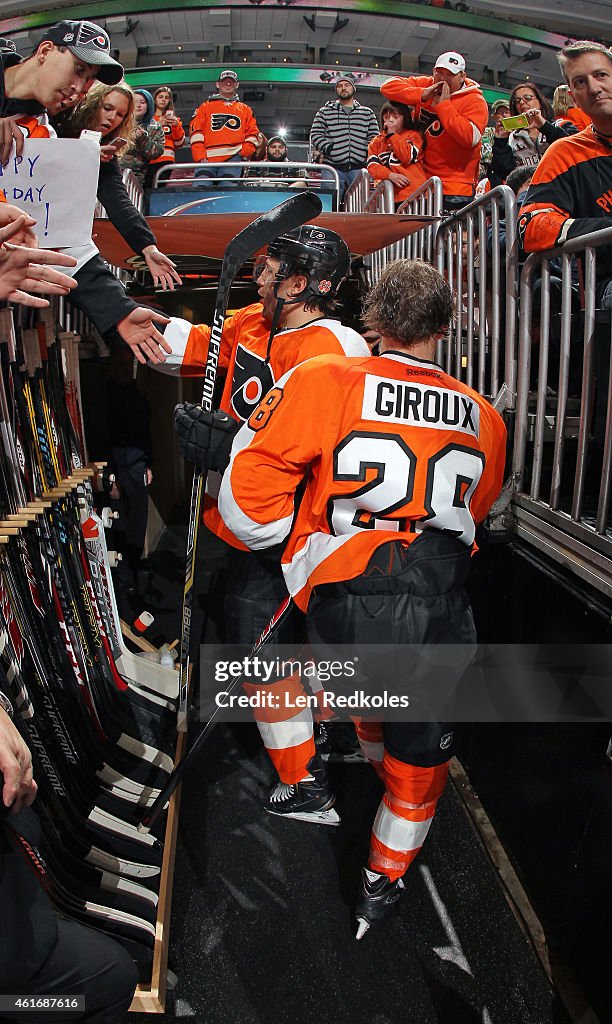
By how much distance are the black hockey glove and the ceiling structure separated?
14.8 meters

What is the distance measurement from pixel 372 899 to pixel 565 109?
4.21m

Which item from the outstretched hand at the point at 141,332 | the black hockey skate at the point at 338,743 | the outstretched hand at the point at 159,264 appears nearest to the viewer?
the outstretched hand at the point at 141,332

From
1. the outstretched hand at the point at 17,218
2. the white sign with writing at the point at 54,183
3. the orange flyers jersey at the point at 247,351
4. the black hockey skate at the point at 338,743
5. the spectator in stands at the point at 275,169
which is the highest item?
the spectator in stands at the point at 275,169

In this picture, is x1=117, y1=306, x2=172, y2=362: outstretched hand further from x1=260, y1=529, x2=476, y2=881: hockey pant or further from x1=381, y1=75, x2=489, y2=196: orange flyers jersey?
x1=381, y1=75, x2=489, y2=196: orange flyers jersey

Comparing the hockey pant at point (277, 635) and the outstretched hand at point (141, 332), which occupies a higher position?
the outstretched hand at point (141, 332)

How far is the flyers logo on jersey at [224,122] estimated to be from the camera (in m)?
7.26

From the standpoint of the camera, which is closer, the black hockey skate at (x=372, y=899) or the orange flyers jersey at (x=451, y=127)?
the black hockey skate at (x=372, y=899)

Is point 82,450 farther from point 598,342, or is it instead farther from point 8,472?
point 598,342

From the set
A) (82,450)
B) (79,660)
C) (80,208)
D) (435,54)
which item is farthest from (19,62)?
(435,54)

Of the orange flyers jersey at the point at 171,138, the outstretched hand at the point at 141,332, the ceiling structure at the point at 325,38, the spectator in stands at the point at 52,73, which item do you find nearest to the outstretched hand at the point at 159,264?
the outstretched hand at the point at 141,332

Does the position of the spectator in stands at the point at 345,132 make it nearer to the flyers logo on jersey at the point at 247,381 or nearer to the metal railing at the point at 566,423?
the metal railing at the point at 566,423

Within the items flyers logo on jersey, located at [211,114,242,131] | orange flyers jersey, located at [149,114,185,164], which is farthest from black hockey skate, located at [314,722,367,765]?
flyers logo on jersey, located at [211,114,242,131]

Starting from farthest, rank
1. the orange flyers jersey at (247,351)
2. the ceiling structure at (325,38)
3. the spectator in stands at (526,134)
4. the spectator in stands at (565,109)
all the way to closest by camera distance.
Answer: the ceiling structure at (325,38) < the spectator in stands at (565,109) < the spectator in stands at (526,134) < the orange flyers jersey at (247,351)

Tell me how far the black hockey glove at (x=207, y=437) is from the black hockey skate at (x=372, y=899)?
1.33m
